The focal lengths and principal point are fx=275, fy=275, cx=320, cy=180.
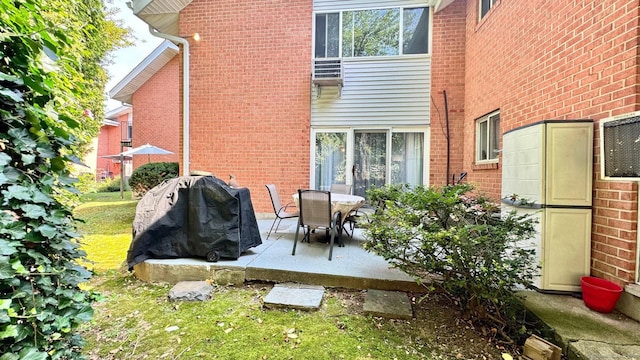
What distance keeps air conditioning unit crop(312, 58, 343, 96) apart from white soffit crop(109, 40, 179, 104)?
7.93 m

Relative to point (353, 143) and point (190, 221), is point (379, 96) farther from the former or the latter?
point (190, 221)

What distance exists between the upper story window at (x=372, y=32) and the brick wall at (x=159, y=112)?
906cm

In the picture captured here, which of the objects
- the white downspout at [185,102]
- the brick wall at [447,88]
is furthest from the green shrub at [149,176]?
the brick wall at [447,88]

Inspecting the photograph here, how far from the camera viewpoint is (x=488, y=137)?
5.02m

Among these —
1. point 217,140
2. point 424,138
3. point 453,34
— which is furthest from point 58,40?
point 453,34

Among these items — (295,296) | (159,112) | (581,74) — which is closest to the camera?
(581,74)

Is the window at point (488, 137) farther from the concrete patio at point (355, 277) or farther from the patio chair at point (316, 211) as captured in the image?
the patio chair at point (316, 211)

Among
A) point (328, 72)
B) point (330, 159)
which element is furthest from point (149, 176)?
point (328, 72)

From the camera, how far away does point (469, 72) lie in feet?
18.7

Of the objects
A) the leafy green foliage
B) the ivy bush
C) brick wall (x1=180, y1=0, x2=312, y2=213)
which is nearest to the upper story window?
brick wall (x1=180, y1=0, x2=312, y2=213)

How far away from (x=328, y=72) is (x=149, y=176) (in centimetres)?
595

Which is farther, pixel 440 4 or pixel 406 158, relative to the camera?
pixel 406 158

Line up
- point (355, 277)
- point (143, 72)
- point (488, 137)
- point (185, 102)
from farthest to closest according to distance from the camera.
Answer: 1. point (143, 72)
2. point (185, 102)
3. point (488, 137)
4. point (355, 277)

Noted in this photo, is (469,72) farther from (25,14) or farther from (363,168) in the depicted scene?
(25,14)
